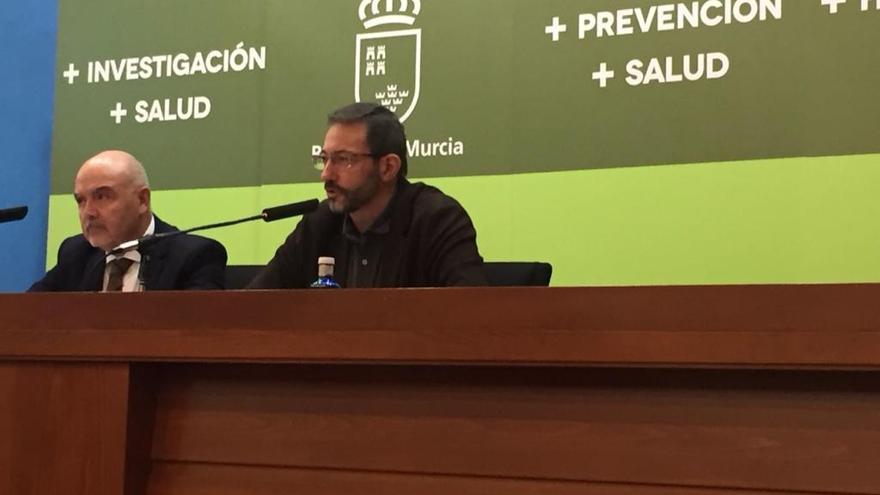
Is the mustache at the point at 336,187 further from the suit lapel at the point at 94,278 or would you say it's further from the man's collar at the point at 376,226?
the suit lapel at the point at 94,278

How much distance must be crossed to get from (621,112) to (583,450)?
1.61 metres

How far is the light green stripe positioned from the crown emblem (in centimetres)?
46

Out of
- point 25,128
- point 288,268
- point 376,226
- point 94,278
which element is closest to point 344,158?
point 376,226

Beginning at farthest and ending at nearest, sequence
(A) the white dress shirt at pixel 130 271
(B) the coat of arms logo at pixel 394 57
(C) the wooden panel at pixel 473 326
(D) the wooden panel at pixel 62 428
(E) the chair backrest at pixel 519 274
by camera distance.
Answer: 1. (B) the coat of arms logo at pixel 394 57
2. (A) the white dress shirt at pixel 130 271
3. (E) the chair backrest at pixel 519 274
4. (D) the wooden panel at pixel 62 428
5. (C) the wooden panel at pixel 473 326

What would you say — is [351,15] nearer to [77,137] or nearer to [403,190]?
[403,190]

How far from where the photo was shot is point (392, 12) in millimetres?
2809

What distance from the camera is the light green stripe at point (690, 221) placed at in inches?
89.7

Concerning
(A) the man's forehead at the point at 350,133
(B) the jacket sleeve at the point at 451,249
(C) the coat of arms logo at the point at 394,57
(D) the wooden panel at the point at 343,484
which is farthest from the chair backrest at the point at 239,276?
(D) the wooden panel at the point at 343,484

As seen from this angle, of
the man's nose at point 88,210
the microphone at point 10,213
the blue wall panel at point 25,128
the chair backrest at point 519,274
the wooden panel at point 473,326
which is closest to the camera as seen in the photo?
the wooden panel at point 473,326

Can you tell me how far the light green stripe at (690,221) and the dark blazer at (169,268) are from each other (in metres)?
0.69

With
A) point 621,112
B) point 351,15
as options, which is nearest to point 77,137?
point 351,15

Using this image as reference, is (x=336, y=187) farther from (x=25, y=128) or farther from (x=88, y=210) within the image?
(x=25, y=128)

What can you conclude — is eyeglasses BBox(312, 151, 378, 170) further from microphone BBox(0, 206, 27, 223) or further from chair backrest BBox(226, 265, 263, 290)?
microphone BBox(0, 206, 27, 223)

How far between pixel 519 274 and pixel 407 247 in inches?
10.5
